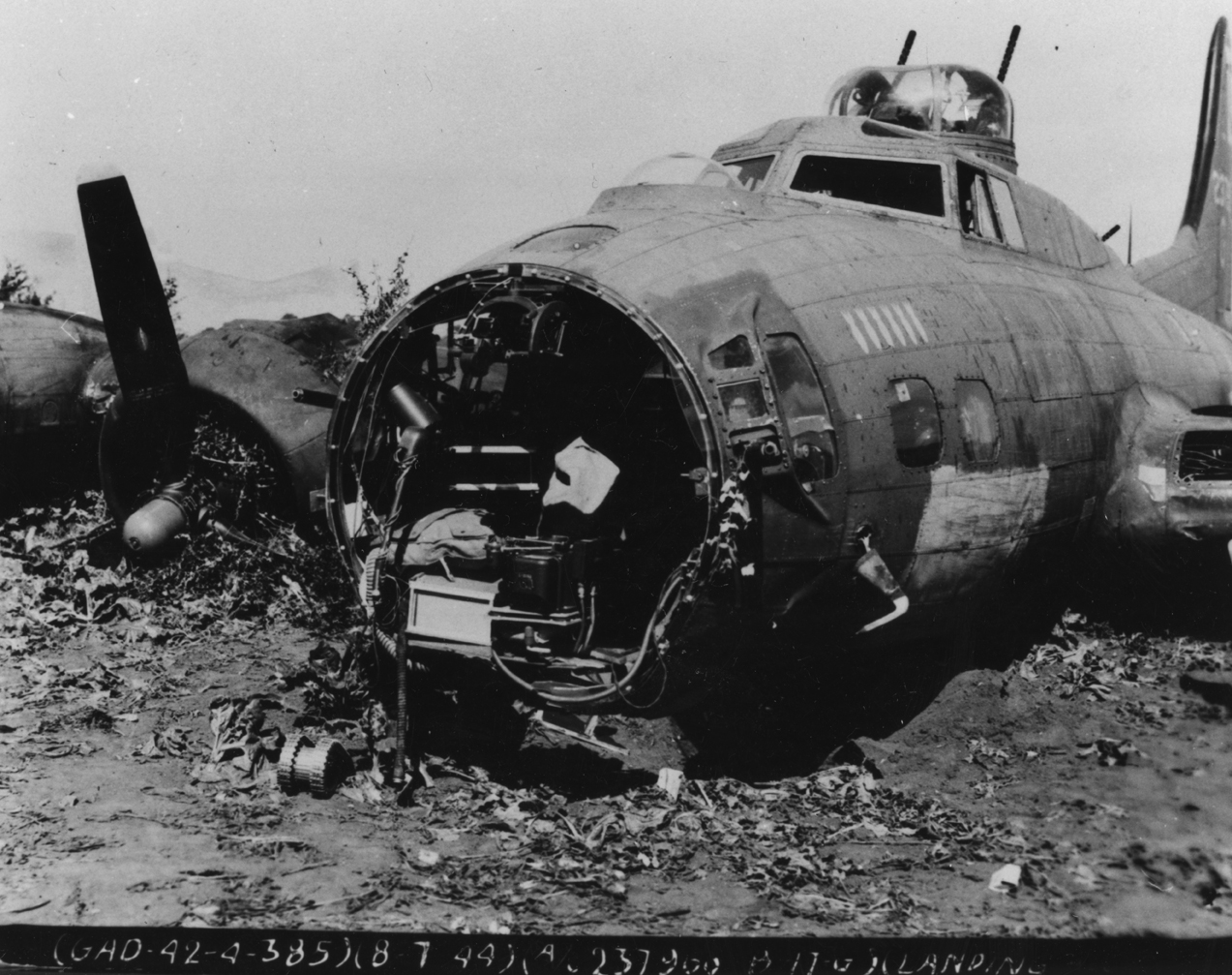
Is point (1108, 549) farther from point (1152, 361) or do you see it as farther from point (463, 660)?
point (463, 660)

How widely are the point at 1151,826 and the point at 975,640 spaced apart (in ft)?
7.49

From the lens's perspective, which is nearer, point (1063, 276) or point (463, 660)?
point (463, 660)

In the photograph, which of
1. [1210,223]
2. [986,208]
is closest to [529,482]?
[986,208]

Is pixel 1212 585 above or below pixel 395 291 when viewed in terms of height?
below

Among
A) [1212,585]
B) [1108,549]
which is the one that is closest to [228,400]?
[1108,549]

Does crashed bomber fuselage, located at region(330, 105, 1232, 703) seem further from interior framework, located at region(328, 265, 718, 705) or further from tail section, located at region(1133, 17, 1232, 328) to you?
tail section, located at region(1133, 17, 1232, 328)

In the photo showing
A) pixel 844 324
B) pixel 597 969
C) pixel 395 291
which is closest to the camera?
pixel 597 969

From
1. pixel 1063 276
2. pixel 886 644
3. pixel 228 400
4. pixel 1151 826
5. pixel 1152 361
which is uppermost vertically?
pixel 1063 276

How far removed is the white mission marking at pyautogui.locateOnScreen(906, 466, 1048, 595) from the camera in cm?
653

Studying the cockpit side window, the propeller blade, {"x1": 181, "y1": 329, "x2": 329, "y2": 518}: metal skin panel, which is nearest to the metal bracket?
the cockpit side window

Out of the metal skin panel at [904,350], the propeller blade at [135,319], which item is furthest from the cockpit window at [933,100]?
the propeller blade at [135,319]

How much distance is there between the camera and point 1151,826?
658 cm

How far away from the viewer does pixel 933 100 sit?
10781 millimetres

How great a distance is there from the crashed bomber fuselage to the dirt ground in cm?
101
